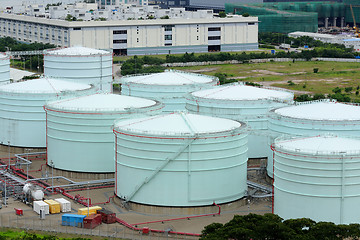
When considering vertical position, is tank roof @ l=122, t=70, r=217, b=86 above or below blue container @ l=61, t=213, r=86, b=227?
above

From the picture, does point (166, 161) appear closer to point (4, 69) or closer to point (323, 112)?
point (323, 112)

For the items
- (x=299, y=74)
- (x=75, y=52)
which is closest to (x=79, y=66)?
(x=75, y=52)

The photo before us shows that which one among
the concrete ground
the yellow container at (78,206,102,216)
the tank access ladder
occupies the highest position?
the tank access ladder

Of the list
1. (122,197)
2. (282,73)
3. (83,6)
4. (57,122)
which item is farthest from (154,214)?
(83,6)

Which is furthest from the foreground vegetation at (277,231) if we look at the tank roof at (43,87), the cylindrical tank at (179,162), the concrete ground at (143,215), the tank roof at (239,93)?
the tank roof at (43,87)

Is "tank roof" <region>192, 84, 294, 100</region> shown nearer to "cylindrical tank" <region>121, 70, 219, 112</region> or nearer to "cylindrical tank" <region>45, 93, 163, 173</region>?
"cylindrical tank" <region>121, 70, 219, 112</region>

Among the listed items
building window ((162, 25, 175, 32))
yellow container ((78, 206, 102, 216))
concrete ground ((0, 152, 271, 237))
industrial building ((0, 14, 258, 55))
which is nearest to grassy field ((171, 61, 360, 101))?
industrial building ((0, 14, 258, 55))

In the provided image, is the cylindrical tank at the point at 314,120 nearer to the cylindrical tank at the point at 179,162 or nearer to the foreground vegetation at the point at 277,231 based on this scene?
the cylindrical tank at the point at 179,162

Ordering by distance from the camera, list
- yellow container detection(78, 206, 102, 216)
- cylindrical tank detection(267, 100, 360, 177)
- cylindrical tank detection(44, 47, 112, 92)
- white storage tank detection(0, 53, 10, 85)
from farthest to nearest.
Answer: white storage tank detection(0, 53, 10, 85) → cylindrical tank detection(44, 47, 112, 92) → cylindrical tank detection(267, 100, 360, 177) → yellow container detection(78, 206, 102, 216)
